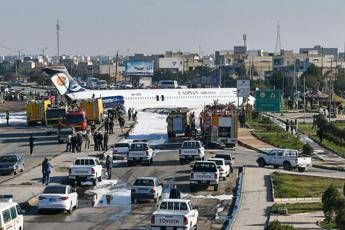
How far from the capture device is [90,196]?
3284 centimetres

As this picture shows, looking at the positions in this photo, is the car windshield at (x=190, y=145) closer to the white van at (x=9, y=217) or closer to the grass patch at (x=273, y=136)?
the grass patch at (x=273, y=136)

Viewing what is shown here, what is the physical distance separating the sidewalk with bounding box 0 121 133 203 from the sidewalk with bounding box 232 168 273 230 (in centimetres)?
884

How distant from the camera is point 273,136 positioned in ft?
211

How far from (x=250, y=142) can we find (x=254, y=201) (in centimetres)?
2932

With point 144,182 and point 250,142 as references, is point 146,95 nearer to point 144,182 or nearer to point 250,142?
point 250,142

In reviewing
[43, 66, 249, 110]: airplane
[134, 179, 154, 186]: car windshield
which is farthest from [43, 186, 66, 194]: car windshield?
[43, 66, 249, 110]: airplane

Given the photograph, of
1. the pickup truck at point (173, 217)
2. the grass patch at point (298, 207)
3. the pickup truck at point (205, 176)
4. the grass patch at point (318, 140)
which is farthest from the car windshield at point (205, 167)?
the grass patch at point (318, 140)

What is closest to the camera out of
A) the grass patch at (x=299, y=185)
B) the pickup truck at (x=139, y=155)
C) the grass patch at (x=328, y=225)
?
the grass patch at (x=328, y=225)

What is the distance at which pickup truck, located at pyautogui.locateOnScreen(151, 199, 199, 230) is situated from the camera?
903 inches

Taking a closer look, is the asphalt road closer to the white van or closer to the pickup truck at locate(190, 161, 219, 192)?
the pickup truck at locate(190, 161, 219, 192)

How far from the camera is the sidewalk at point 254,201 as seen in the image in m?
25.2

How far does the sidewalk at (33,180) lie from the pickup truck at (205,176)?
22.1 ft

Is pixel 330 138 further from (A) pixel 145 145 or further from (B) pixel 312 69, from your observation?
(B) pixel 312 69

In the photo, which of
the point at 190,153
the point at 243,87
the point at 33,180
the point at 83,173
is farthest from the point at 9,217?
the point at 243,87
